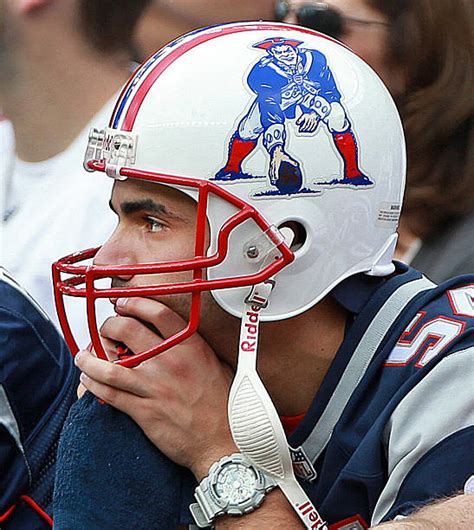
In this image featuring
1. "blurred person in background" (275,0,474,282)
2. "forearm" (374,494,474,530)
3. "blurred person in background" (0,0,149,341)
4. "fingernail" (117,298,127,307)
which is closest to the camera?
"forearm" (374,494,474,530)

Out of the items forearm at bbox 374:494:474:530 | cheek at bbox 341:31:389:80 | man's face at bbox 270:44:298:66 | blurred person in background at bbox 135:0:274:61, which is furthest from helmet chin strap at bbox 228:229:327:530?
blurred person in background at bbox 135:0:274:61

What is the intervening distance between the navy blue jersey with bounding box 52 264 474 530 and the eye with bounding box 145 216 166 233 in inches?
11.8

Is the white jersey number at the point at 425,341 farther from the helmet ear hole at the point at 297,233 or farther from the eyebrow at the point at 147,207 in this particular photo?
the eyebrow at the point at 147,207

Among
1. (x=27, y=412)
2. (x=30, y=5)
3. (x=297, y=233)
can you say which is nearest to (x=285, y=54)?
(x=297, y=233)

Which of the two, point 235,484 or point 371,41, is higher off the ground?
point 371,41

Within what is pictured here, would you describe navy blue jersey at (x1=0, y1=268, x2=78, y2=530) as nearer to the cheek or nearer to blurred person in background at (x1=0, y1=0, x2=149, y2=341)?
blurred person in background at (x1=0, y1=0, x2=149, y2=341)

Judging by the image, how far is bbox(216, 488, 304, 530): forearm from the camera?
1774 millimetres

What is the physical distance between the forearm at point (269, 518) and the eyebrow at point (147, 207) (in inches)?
18.3

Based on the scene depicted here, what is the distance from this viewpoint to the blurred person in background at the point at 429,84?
2654 millimetres

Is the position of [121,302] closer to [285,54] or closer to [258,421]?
[258,421]

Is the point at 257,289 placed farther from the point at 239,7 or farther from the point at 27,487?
the point at 239,7

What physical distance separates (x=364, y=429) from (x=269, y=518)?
0.20 metres

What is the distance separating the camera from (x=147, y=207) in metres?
1.83

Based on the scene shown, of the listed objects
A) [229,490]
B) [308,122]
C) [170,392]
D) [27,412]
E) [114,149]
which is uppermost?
[308,122]
